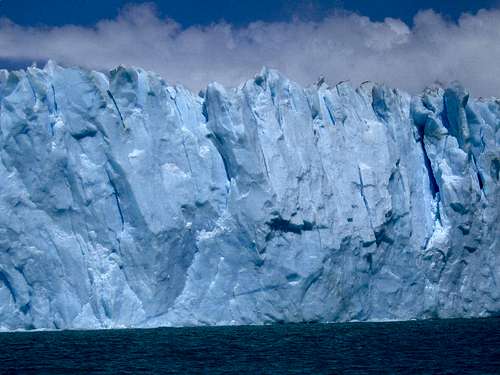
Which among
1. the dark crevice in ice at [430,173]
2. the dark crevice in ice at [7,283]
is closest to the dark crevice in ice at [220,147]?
the dark crevice in ice at [7,283]

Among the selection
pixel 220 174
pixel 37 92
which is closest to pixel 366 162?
pixel 220 174

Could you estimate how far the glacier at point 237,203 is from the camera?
23641 mm

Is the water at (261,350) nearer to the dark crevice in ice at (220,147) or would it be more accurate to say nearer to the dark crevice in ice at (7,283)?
the dark crevice in ice at (7,283)

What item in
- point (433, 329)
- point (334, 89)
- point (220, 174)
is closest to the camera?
point (433, 329)

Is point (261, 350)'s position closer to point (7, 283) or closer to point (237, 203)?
point (237, 203)

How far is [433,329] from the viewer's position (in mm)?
23797

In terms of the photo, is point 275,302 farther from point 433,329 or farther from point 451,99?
point 451,99

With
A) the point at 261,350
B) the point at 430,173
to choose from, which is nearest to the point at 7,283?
the point at 261,350

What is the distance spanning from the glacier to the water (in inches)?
49.7

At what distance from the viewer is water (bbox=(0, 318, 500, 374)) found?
1502cm

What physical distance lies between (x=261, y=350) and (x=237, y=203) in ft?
24.9

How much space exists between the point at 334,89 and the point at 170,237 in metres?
8.39

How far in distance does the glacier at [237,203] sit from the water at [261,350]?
4.14 ft

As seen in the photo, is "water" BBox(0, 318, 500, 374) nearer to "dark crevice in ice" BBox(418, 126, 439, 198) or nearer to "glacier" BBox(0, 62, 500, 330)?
"glacier" BBox(0, 62, 500, 330)
